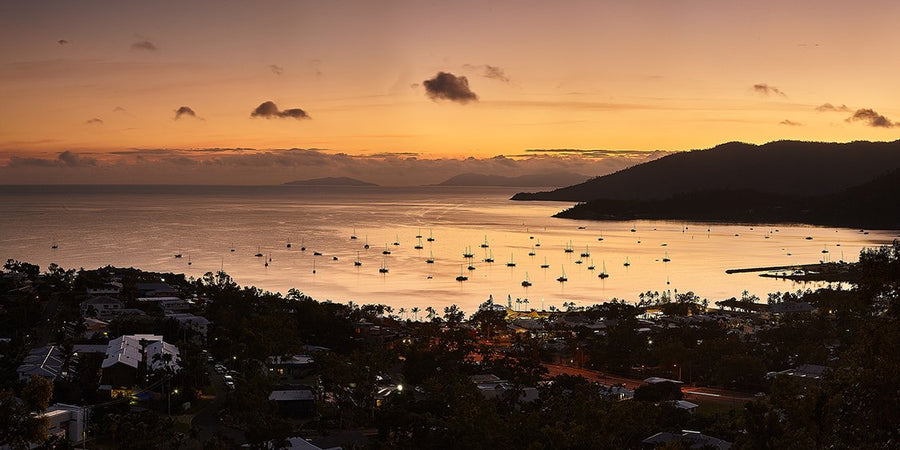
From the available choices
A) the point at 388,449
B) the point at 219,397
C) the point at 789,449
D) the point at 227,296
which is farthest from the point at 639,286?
the point at 789,449

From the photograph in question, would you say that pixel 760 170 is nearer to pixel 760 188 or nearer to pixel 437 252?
pixel 760 188

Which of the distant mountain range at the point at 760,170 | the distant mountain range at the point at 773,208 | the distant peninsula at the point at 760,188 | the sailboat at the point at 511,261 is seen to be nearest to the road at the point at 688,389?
the sailboat at the point at 511,261

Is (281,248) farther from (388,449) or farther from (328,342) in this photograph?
(388,449)

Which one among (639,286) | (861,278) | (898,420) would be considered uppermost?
(861,278)

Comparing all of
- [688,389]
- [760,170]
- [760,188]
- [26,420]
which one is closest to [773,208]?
[760,188]

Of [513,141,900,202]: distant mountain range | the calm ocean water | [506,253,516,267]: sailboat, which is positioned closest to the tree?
the calm ocean water

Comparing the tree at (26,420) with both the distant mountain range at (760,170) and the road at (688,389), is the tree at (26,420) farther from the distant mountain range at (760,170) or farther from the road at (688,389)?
the distant mountain range at (760,170)
